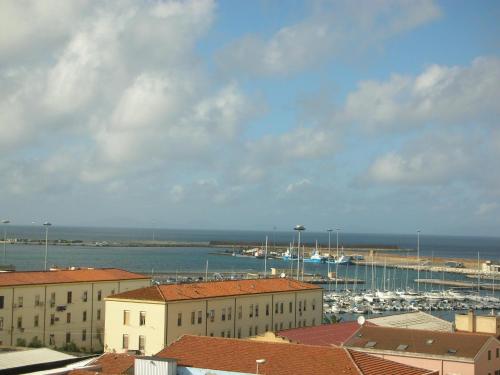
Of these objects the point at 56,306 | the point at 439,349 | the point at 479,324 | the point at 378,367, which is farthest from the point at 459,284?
the point at 378,367

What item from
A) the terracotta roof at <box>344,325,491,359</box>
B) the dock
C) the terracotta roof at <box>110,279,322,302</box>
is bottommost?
the dock

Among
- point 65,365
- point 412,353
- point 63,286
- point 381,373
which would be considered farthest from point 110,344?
point 381,373

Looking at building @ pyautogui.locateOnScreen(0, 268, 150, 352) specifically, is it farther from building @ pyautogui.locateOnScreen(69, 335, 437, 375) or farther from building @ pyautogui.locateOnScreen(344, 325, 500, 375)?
building @ pyautogui.locateOnScreen(344, 325, 500, 375)

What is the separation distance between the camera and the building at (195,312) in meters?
43.4

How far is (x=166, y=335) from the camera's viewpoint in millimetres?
42938

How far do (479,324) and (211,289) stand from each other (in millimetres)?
17112

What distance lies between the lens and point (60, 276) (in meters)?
52.7

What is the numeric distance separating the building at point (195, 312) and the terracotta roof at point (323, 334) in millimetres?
6921

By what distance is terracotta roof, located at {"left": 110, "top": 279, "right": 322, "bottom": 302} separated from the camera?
4450 cm

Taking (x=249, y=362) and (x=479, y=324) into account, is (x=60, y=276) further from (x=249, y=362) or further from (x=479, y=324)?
(x=249, y=362)

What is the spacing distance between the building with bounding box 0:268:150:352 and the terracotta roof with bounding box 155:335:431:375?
22.5 metres

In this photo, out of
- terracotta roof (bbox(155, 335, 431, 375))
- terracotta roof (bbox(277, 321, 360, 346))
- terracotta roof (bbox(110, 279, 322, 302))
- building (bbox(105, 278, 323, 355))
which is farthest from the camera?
terracotta roof (bbox(110, 279, 322, 302))

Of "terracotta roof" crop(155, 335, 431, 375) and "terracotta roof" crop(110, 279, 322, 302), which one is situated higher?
"terracotta roof" crop(110, 279, 322, 302)

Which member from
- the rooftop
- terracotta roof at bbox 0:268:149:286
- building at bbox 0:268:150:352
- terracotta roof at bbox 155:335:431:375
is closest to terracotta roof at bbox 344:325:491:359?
terracotta roof at bbox 155:335:431:375
